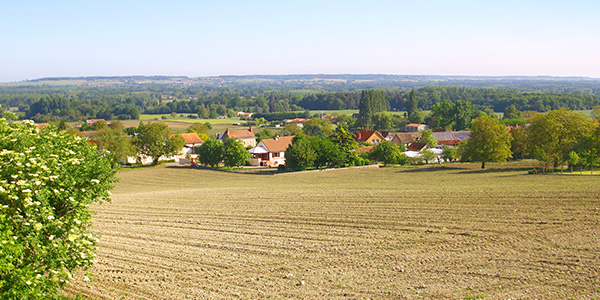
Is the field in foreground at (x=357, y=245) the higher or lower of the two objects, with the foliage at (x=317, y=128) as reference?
higher

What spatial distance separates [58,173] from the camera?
10555 millimetres

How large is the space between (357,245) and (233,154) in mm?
35961

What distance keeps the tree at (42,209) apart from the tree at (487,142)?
36.9 meters

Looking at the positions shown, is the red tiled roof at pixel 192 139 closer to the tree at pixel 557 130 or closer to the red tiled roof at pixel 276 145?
the red tiled roof at pixel 276 145

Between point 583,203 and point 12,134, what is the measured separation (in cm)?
2174

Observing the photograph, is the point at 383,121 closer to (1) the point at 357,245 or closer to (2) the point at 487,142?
(2) the point at 487,142

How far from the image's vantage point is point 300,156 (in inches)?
1750

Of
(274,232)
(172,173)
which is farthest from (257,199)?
(172,173)

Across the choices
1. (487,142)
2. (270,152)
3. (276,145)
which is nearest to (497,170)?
(487,142)

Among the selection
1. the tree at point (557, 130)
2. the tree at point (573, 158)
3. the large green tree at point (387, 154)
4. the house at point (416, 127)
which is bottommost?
the house at point (416, 127)

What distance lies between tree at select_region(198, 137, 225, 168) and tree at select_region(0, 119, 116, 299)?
39317 millimetres

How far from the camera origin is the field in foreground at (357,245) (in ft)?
39.2

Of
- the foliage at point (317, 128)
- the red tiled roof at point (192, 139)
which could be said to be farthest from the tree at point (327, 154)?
the foliage at point (317, 128)

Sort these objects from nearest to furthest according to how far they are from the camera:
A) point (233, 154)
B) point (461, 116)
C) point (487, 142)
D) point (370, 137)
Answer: point (487, 142) < point (233, 154) < point (370, 137) < point (461, 116)
